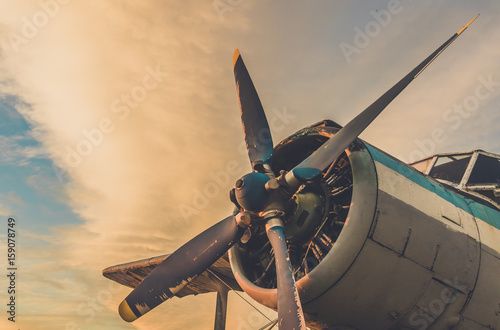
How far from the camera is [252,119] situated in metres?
6.82

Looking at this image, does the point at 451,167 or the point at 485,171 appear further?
the point at 451,167

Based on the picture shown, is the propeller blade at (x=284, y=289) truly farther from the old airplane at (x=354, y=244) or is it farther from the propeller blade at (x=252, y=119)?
the propeller blade at (x=252, y=119)

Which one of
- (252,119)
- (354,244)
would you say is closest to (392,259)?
(354,244)

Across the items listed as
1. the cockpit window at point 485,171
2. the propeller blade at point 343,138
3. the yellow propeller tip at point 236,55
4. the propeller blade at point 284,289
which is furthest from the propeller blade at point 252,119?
the cockpit window at point 485,171

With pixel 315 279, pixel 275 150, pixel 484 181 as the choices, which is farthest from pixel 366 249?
pixel 484 181

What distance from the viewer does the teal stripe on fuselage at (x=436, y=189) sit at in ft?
17.2

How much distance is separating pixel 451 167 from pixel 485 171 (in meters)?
0.74

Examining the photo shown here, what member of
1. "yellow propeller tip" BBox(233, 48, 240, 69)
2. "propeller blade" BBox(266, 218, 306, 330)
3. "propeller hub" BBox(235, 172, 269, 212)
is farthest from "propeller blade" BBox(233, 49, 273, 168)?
"propeller blade" BBox(266, 218, 306, 330)

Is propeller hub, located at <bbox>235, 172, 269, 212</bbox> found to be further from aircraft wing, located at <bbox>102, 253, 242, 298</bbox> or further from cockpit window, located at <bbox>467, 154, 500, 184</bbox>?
cockpit window, located at <bbox>467, 154, 500, 184</bbox>

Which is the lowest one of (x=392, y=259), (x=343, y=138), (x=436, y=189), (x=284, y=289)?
(x=284, y=289)

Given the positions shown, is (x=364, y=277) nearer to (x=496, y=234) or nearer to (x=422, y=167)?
Result: (x=496, y=234)

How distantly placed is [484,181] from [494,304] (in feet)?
9.27

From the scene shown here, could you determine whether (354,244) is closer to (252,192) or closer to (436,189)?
(252,192)

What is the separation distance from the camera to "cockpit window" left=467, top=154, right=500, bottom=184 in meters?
7.03
